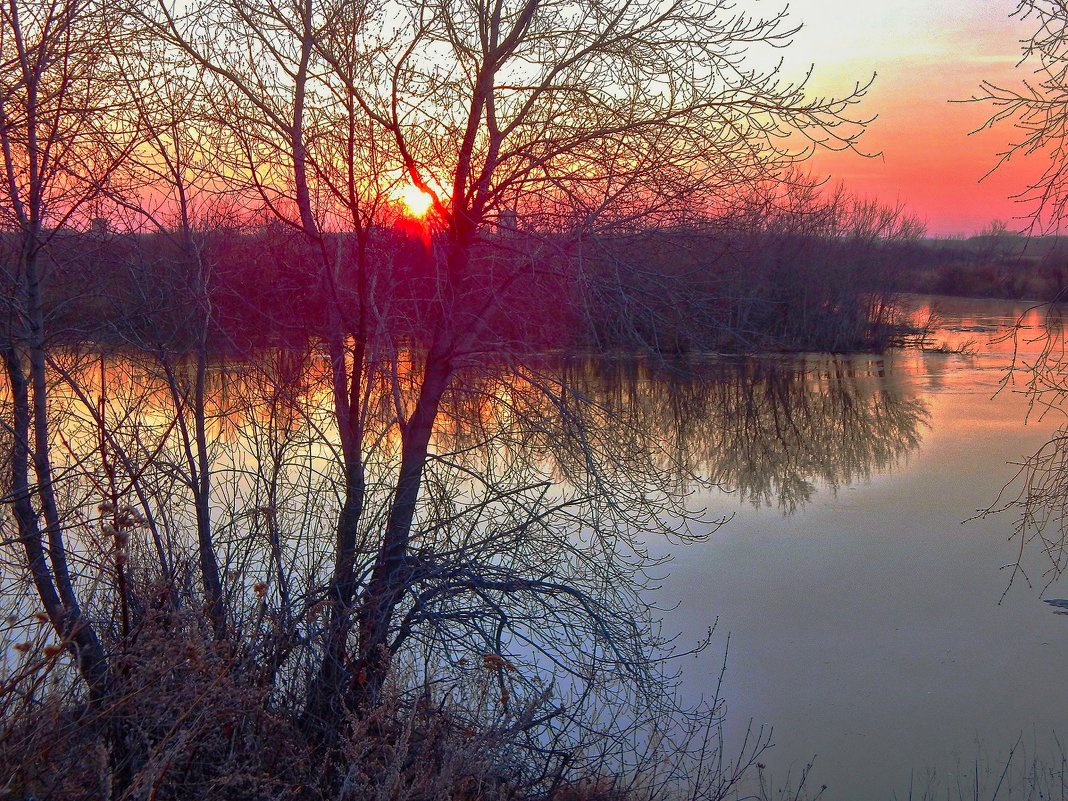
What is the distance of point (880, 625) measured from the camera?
7.70 meters

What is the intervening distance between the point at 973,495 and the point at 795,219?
6.69m

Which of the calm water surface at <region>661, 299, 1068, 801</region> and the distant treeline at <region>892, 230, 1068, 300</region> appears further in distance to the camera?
the distant treeline at <region>892, 230, 1068, 300</region>

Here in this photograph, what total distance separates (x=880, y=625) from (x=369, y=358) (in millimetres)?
4748

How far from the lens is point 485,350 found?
5.89m

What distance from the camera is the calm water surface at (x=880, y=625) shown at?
5.97m

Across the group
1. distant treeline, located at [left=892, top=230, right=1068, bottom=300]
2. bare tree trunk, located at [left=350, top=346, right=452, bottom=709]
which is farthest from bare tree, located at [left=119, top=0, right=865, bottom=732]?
distant treeline, located at [left=892, top=230, right=1068, bottom=300]

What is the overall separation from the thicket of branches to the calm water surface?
2.47ft

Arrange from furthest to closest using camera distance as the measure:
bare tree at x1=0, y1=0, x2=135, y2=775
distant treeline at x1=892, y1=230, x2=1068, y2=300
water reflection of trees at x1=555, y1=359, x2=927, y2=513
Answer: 1. distant treeline at x1=892, y1=230, x2=1068, y2=300
2. water reflection of trees at x1=555, y1=359, x2=927, y2=513
3. bare tree at x1=0, y1=0, x2=135, y2=775

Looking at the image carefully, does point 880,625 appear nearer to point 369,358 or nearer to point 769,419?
point 369,358

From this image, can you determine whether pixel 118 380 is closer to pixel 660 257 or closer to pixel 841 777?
pixel 660 257

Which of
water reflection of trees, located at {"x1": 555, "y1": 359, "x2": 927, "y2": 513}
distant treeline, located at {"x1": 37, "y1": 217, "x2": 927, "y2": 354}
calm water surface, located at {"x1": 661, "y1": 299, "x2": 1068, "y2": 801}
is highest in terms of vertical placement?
distant treeline, located at {"x1": 37, "y1": 217, "x2": 927, "y2": 354}

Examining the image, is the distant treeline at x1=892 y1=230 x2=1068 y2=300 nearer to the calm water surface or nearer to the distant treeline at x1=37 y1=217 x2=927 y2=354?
the calm water surface

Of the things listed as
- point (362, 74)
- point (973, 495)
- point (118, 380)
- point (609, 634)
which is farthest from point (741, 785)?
point (973, 495)

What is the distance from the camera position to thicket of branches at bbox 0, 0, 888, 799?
444 cm
